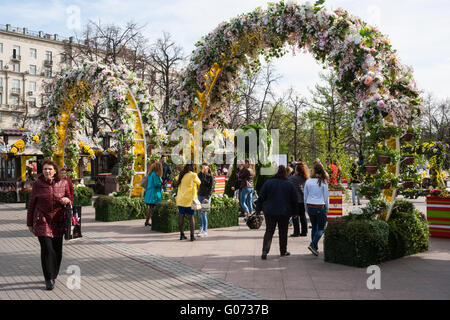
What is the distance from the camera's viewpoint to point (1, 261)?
744 centimetres

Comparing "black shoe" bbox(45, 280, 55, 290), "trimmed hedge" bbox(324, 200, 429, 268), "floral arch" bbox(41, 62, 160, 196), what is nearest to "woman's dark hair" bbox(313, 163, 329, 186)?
"trimmed hedge" bbox(324, 200, 429, 268)

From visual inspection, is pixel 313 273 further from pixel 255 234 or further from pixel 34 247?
pixel 34 247

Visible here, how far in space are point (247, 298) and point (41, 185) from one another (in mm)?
3272

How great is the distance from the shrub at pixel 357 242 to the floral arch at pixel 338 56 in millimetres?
988

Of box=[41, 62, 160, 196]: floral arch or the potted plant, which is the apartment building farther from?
the potted plant

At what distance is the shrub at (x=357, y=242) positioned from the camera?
6.73 m

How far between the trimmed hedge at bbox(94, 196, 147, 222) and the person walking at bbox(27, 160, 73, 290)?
22.0 feet

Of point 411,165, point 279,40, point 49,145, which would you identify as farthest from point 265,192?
point 49,145

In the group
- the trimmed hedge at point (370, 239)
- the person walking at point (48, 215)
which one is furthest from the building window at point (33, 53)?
the trimmed hedge at point (370, 239)

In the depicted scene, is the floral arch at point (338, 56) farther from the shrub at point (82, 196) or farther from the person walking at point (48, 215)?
the shrub at point (82, 196)

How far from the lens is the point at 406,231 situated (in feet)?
24.8

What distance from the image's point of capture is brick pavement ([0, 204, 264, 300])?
17.7 ft

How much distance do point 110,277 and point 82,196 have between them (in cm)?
1168
